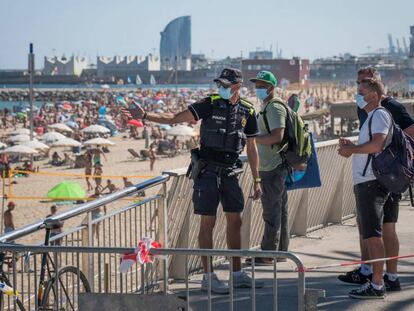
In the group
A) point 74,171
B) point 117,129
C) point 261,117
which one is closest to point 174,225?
point 261,117

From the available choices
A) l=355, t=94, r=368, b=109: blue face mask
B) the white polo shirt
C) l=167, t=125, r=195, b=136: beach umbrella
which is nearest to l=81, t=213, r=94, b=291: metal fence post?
the white polo shirt

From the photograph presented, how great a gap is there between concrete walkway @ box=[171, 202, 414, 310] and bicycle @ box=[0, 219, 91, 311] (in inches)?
26.4

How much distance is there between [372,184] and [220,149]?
111 centimetres

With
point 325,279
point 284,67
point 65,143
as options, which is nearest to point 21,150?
point 65,143

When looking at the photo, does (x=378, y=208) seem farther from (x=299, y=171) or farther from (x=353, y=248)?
(x=353, y=248)

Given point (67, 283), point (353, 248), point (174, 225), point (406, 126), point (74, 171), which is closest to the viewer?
point (67, 283)

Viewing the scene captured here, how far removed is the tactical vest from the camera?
22.1 feet

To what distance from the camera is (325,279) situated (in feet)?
24.2

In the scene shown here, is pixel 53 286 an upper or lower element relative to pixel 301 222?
upper

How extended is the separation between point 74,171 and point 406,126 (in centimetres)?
3308

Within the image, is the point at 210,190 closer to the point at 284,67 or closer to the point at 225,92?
the point at 225,92

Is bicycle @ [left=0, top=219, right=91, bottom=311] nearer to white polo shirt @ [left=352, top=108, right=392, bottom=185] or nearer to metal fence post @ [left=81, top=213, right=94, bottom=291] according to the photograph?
metal fence post @ [left=81, top=213, right=94, bottom=291]

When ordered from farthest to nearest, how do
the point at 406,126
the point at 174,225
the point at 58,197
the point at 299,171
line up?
the point at 58,197
the point at 299,171
the point at 174,225
the point at 406,126

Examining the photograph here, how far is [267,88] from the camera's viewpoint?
7.50 meters
